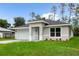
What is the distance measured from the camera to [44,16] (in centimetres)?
1708

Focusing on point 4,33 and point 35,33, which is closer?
point 4,33

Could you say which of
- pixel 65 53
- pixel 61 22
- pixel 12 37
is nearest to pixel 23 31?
pixel 12 37

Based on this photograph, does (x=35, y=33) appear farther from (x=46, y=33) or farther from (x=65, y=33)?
(x=65, y=33)

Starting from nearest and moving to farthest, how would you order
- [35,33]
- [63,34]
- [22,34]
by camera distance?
[63,34] → [35,33] → [22,34]

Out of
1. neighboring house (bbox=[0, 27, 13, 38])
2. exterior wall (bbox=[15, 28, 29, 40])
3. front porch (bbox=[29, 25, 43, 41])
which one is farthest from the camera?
exterior wall (bbox=[15, 28, 29, 40])

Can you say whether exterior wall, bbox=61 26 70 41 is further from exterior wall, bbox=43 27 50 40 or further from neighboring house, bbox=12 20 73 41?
exterior wall, bbox=43 27 50 40

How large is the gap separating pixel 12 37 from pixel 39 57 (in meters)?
8.85

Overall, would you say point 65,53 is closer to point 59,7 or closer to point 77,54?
point 77,54

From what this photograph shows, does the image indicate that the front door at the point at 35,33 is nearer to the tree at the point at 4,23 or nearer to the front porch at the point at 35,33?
the front porch at the point at 35,33

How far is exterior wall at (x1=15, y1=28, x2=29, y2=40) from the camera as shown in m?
16.8

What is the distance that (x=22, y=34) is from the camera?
17.1 meters

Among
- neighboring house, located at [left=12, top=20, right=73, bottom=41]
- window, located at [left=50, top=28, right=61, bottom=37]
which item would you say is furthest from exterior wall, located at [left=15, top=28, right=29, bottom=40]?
window, located at [left=50, top=28, right=61, bottom=37]

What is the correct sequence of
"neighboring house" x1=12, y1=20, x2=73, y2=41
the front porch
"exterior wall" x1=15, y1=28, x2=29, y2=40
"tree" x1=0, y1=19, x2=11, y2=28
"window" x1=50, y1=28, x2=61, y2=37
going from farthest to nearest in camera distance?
"exterior wall" x1=15, y1=28, x2=29, y2=40
the front porch
"window" x1=50, y1=28, x2=61, y2=37
"neighboring house" x1=12, y1=20, x2=73, y2=41
"tree" x1=0, y1=19, x2=11, y2=28

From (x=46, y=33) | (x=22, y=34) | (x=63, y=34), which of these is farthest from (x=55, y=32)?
(x=22, y=34)
